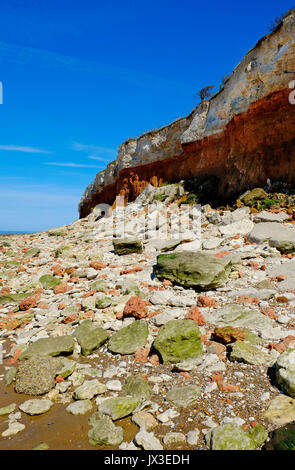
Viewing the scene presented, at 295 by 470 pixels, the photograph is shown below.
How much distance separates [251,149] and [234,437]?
1154 centimetres

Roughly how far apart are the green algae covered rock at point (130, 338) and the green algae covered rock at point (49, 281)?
322cm

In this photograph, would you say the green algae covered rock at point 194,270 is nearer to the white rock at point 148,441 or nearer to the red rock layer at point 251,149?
the white rock at point 148,441

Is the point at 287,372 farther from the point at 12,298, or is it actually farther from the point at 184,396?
the point at 12,298

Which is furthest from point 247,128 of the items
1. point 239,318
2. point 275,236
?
point 239,318

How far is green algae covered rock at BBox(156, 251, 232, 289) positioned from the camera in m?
5.36

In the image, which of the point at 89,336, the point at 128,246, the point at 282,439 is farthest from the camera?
the point at 128,246

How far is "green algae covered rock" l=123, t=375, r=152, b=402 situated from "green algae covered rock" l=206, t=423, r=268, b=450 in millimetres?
801

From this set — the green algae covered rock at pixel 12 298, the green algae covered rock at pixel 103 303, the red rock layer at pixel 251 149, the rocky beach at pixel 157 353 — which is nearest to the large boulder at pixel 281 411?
the rocky beach at pixel 157 353

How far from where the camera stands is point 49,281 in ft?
23.1

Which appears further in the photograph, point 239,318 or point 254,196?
point 254,196

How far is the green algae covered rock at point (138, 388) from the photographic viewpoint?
304 centimetres

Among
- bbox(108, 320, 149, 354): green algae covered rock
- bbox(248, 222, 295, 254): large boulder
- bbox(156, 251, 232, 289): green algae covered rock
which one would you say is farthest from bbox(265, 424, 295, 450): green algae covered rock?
bbox(248, 222, 295, 254): large boulder

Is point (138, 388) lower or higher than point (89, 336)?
lower

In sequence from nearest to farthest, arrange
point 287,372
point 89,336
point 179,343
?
point 287,372 → point 179,343 → point 89,336
